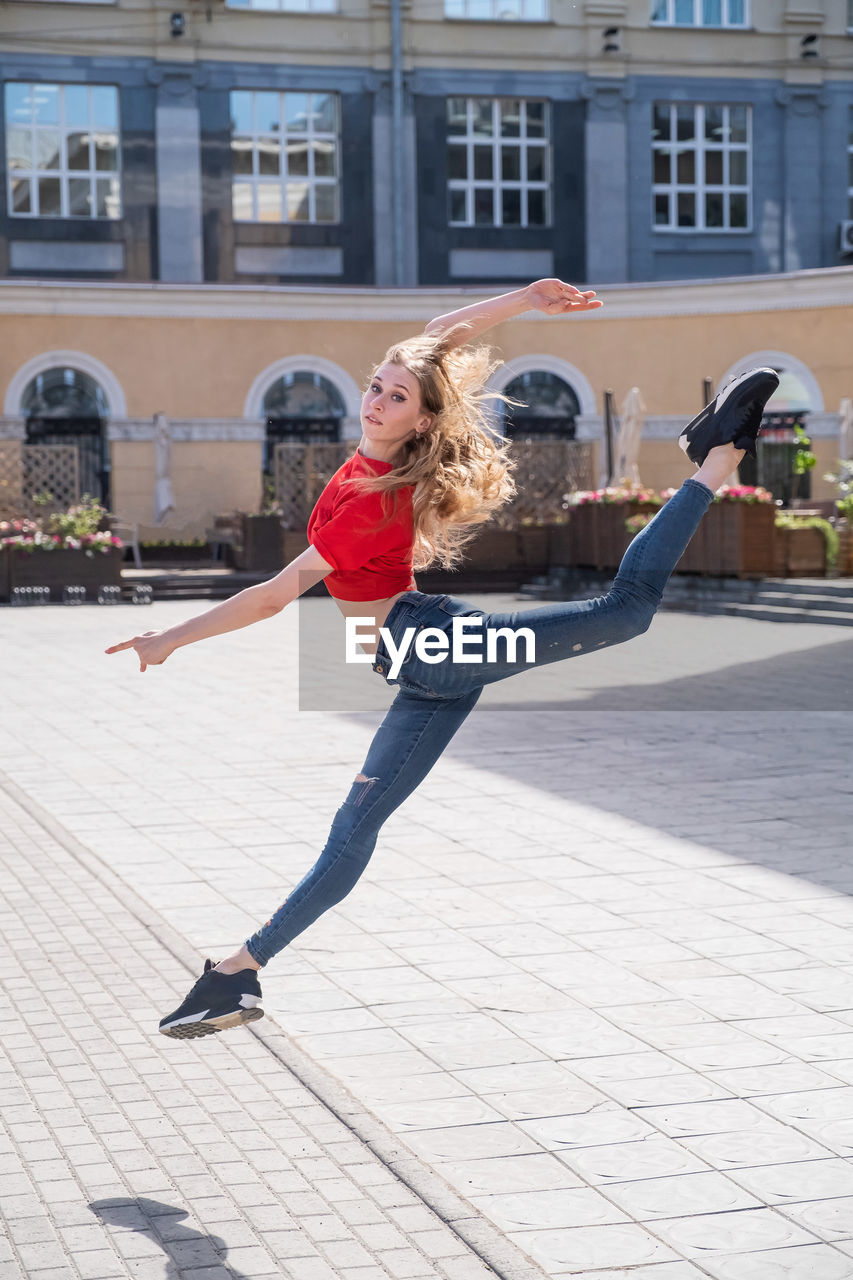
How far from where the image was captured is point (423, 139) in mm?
34125

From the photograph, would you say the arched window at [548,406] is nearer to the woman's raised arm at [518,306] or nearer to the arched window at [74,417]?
the arched window at [74,417]

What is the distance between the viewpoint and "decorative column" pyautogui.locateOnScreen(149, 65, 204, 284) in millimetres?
33000

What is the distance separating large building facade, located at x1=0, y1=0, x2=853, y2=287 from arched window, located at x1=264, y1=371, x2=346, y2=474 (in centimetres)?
279

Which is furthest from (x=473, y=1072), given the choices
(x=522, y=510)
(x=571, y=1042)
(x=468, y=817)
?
(x=522, y=510)

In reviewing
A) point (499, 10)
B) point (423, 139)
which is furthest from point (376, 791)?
point (499, 10)

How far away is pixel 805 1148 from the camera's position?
155 inches

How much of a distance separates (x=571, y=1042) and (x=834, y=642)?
13.0m

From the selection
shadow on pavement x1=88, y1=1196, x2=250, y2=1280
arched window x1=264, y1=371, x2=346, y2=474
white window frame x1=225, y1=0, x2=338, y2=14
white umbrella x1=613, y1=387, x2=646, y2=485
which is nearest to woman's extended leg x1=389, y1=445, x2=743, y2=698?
shadow on pavement x1=88, y1=1196, x2=250, y2=1280

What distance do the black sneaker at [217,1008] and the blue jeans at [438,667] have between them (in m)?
0.08

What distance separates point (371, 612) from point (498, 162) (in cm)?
3220

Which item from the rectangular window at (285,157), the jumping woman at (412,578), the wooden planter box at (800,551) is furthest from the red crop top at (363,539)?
the rectangular window at (285,157)

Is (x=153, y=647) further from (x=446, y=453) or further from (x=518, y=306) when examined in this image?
(x=518, y=306)

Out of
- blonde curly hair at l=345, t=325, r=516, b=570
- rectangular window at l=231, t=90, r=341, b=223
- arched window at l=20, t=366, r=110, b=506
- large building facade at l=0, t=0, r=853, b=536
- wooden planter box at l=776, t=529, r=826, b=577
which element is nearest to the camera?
blonde curly hair at l=345, t=325, r=516, b=570

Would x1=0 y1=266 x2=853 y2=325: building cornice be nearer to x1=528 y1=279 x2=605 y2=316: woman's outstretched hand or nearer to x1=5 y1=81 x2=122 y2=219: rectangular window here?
x1=5 y1=81 x2=122 y2=219: rectangular window
